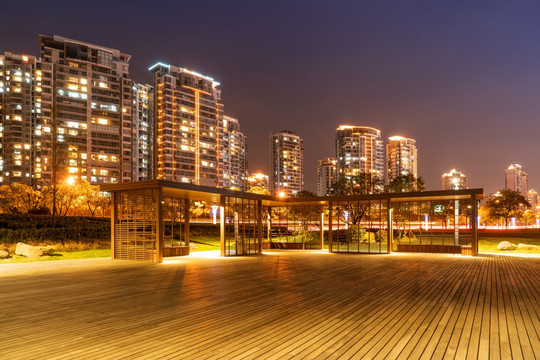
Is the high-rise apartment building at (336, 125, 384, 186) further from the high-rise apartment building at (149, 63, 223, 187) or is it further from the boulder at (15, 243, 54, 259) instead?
the boulder at (15, 243, 54, 259)

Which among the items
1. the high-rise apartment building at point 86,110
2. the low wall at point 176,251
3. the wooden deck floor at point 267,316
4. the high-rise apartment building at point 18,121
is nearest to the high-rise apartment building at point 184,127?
the high-rise apartment building at point 86,110

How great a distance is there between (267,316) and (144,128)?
416ft

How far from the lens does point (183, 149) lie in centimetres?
11438

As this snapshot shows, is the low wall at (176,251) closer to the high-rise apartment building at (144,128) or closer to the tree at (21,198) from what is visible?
the tree at (21,198)

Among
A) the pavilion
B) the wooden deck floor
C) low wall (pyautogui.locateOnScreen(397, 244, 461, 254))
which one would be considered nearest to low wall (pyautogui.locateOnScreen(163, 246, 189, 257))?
the pavilion

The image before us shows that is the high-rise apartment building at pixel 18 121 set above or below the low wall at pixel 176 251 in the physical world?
above

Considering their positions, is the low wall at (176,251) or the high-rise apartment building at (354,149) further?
the high-rise apartment building at (354,149)

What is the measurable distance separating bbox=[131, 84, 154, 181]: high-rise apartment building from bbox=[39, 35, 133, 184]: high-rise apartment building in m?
22.8

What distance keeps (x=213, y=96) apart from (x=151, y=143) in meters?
25.6

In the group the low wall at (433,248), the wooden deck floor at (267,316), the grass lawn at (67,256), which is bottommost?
the low wall at (433,248)

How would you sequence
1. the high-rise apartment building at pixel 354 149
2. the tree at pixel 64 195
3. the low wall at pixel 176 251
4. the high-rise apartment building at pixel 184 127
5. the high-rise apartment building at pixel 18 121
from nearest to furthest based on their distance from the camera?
the low wall at pixel 176 251 → the tree at pixel 64 195 → the high-rise apartment building at pixel 18 121 → the high-rise apartment building at pixel 184 127 → the high-rise apartment building at pixel 354 149

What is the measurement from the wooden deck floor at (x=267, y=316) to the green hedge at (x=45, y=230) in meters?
9.99

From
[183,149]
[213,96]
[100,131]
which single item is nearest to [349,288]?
[100,131]

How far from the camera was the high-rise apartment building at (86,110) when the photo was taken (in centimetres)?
8625
